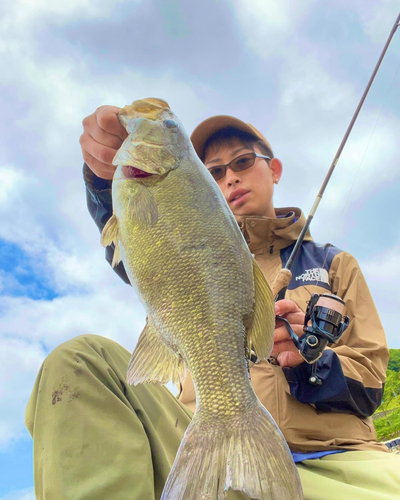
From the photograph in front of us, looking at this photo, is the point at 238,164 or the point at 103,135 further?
the point at 238,164

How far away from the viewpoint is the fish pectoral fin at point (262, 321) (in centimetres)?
154

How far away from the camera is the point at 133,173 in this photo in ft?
6.01

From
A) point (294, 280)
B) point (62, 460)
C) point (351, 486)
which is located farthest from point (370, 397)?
point (62, 460)

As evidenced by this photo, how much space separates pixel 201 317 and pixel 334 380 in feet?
3.44

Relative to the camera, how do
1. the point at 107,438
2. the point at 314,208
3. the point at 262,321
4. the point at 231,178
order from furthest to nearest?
the point at 231,178
the point at 314,208
the point at 262,321
the point at 107,438

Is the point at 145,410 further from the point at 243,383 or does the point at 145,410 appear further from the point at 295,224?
the point at 295,224

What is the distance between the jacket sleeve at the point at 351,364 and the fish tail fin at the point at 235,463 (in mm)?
830

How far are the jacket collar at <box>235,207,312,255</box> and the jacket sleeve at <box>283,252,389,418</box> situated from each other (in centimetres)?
43

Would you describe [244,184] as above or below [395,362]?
below

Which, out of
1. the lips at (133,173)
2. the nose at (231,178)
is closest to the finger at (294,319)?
the lips at (133,173)

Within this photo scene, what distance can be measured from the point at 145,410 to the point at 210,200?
40.5 inches

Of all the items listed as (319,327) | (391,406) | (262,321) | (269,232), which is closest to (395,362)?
(391,406)

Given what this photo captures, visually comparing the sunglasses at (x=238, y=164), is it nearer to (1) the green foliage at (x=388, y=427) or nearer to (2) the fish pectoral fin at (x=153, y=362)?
(2) the fish pectoral fin at (x=153, y=362)

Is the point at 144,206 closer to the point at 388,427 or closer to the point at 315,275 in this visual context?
the point at 315,275
